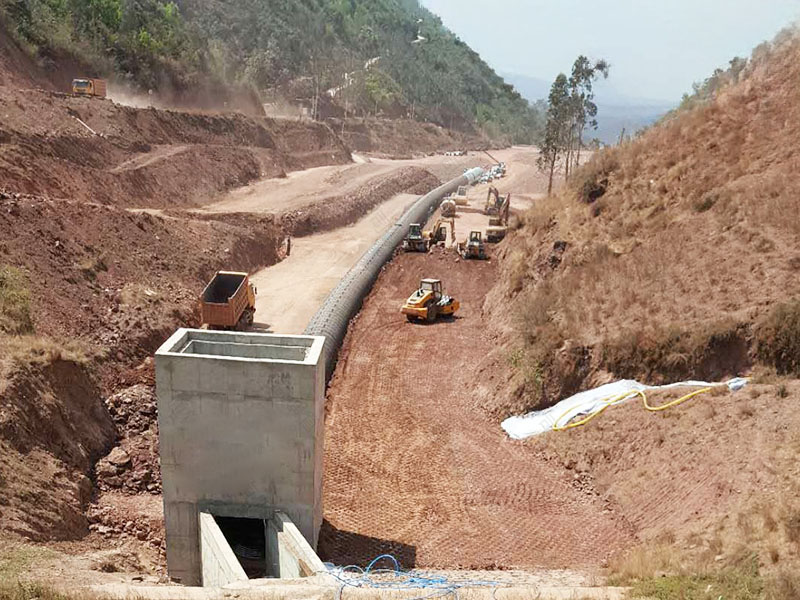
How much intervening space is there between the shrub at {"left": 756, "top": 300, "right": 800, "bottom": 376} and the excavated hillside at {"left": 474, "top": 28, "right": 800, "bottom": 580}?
37 millimetres

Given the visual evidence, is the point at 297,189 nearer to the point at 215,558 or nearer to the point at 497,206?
the point at 497,206

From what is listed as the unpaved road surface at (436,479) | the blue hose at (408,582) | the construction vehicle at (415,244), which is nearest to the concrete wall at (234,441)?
the unpaved road surface at (436,479)

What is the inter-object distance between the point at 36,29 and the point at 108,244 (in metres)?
41.1

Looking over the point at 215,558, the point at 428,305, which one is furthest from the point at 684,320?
the point at 215,558

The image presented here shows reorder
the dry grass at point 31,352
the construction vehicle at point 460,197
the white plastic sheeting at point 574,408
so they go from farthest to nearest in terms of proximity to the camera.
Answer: the construction vehicle at point 460,197
the white plastic sheeting at point 574,408
the dry grass at point 31,352

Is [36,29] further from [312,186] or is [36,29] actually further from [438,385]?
[438,385]

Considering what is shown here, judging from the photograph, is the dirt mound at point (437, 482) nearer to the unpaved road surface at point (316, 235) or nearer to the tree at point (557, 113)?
the unpaved road surface at point (316, 235)

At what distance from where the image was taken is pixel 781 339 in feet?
58.3

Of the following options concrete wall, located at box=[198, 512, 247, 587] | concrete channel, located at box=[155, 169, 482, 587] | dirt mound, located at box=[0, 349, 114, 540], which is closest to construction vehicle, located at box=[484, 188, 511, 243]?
dirt mound, located at box=[0, 349, 114, 540]

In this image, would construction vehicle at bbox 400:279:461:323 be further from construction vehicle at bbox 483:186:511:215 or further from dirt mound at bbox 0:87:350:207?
construction vehicle at bbox 483:186:511:215

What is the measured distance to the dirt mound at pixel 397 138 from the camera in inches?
4146

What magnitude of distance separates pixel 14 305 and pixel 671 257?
71.1 feet

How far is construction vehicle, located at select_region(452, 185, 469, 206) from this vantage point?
6300 cm

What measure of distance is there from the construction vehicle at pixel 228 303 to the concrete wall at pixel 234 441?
1081cm
